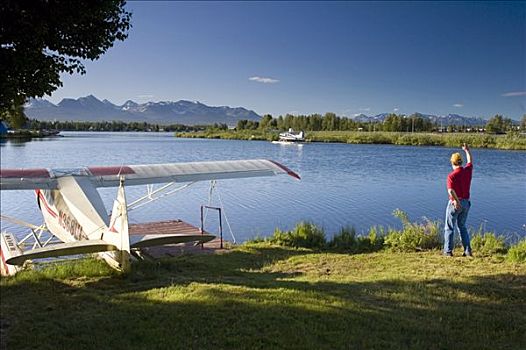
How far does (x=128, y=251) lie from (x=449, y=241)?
18.2 feet

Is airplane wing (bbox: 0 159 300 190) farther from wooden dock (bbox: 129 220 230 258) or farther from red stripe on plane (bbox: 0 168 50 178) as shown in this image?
wooden dock (bbox: 129 220 230 258)

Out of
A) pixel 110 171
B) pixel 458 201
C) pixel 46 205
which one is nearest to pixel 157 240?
pixel 110 171

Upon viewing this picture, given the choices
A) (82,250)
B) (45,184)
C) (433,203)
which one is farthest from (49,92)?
(433,203)

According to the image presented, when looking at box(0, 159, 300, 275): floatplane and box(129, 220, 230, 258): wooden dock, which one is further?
box(129, 220, 230, 258): wooden dock

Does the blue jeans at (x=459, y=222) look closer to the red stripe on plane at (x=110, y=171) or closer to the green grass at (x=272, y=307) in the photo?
the green grass at (x=272, y=307)

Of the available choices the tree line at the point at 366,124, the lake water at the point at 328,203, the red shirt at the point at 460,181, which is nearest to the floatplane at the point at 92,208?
the lake water at the point at 328,203

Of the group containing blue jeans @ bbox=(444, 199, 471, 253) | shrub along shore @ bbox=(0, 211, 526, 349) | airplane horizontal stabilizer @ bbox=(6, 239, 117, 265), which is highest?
blue jeans @ bbox=(444, 199, 471, 253)

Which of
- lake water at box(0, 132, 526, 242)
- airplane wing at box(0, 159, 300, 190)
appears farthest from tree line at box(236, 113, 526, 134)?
airplane wing at box(0, 159, 300, 190)

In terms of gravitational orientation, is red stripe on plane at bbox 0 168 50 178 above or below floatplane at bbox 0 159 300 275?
above

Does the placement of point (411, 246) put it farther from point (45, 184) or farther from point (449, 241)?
point (45, 184)

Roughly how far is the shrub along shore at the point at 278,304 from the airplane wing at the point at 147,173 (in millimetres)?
2713

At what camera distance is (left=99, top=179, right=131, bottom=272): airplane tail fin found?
7.07 metres

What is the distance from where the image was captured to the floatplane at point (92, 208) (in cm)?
715

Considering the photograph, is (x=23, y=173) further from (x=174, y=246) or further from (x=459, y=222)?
(x=459, y=222)
